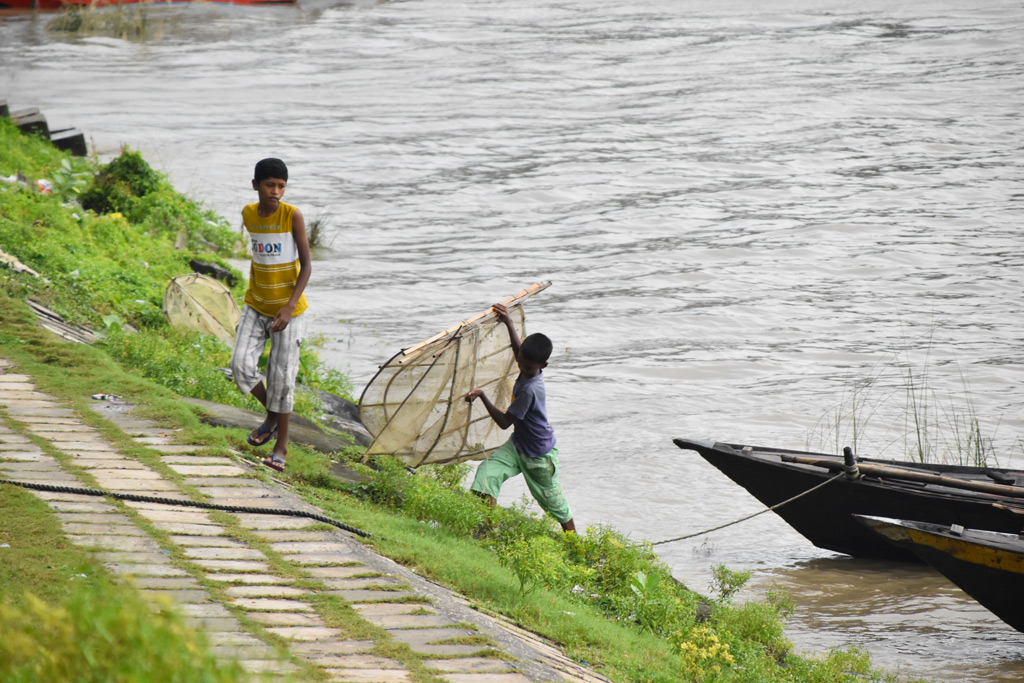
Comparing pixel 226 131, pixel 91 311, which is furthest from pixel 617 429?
pixel 226 131

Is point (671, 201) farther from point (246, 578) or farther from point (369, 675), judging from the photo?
point (369, 675)

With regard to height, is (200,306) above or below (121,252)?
below

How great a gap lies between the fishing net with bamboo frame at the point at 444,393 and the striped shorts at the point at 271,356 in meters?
0.67

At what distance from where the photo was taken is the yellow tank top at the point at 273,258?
19.5 feet

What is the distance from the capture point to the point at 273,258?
5973 millimetres

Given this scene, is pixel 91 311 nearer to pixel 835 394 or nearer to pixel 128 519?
pixel 128 519

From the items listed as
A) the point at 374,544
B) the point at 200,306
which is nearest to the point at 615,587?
the point at 374,544

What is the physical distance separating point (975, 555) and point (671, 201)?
15.5m

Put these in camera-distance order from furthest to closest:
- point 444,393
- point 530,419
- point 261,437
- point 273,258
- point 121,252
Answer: point 121,252
point 444,393
point 530,419
point 261,437
point 273,258

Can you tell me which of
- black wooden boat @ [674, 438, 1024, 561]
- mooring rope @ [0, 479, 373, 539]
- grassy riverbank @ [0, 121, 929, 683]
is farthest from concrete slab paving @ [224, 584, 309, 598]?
black wooden boat @ [674, 438, 1024, 561]

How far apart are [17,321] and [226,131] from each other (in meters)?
18.7

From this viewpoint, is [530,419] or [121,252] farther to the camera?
[121,252]

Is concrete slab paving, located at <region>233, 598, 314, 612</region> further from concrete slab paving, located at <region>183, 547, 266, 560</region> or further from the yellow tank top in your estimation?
the yellow tank top

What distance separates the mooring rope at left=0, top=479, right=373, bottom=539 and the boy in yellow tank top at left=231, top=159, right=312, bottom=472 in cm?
83
